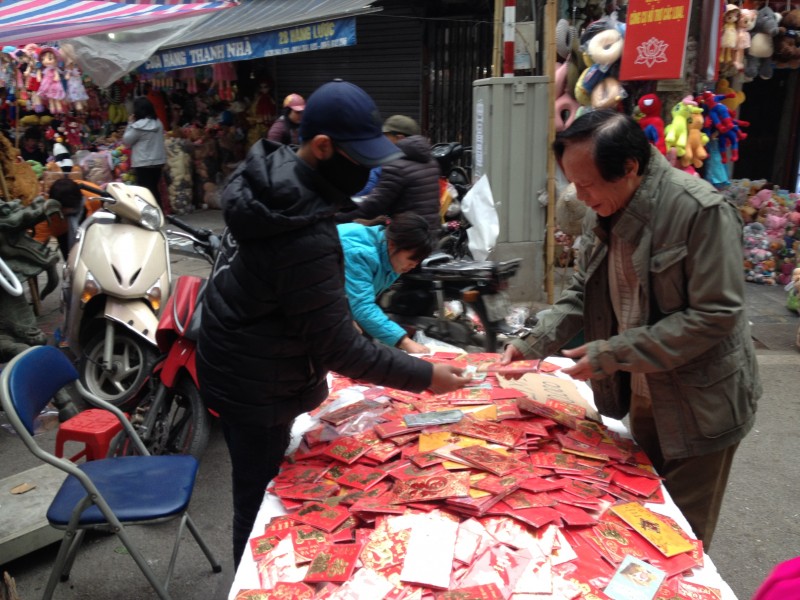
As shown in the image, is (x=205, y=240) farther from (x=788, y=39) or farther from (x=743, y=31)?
(x=788, y=39)

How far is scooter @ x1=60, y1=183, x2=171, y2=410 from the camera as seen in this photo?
3.78 meters

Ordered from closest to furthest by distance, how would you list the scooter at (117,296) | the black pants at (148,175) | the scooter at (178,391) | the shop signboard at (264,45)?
the scooter at (178,391)
the scooter at (117,296)
the shop signboard at (264,45)
the black pants at (148,175)

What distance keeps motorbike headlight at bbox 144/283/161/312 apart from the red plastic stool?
1.09 m

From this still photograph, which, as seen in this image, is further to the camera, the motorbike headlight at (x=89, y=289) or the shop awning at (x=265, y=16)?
the shop awning at (x=265, y=16)

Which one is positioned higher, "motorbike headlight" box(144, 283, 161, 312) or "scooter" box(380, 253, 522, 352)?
"motorbike headlight" box(144, 283, 161, 312)

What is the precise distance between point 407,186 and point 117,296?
2148mm

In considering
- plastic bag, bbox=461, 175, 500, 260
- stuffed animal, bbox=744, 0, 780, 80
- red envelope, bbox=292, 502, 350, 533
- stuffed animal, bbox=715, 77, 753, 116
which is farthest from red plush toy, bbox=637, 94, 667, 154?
red envelope, bbox=292, 502, 350, 533

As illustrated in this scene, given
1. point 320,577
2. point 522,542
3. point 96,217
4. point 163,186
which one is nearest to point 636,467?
point 522,542

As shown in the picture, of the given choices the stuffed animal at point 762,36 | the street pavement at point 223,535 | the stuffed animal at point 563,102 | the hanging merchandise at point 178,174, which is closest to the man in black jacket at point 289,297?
the street pavement at point 223,535

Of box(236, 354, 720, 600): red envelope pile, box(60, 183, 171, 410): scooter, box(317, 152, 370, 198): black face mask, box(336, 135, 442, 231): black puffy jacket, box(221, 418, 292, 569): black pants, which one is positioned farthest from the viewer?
box(336, 135, 442, 231): black puffy jacket

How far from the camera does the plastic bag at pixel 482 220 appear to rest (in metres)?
5.71

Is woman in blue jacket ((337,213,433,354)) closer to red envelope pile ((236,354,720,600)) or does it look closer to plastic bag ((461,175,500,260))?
red envelope pile ((236,354,720,600))

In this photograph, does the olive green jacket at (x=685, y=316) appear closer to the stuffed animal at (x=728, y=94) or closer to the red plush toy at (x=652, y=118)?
the red plush toy at (x=652, y=118)

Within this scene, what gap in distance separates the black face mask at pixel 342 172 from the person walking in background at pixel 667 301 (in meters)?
0.55
